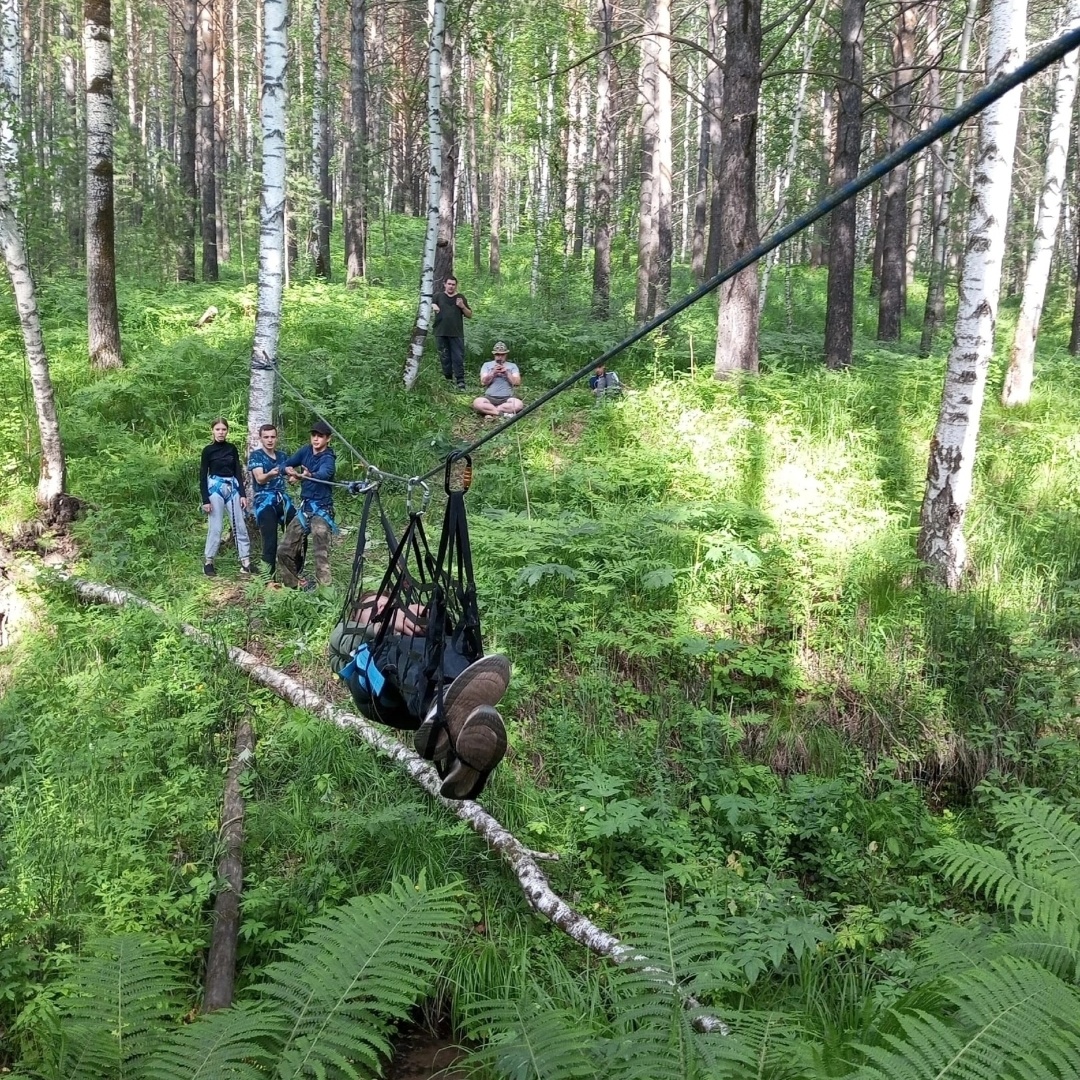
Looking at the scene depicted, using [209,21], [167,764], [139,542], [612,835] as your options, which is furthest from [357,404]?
[209,21]

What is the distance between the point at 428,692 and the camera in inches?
146

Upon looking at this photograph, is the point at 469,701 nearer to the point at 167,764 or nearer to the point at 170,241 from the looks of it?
the point at 167,764

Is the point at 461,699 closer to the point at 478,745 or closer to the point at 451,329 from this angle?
the point at 478,745

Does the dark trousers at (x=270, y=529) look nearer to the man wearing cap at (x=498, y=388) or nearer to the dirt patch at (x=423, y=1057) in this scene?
the man wearing cap at (x=498, y=388)

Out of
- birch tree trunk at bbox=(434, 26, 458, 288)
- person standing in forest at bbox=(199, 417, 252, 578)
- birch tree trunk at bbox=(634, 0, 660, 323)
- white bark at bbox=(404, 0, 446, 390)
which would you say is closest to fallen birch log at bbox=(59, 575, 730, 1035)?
person standing in forest at bbox=(199, 417, 252, 578)

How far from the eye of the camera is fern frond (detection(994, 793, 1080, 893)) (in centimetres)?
414

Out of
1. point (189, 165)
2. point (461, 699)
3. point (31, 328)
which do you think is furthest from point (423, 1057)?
point (189, 165)

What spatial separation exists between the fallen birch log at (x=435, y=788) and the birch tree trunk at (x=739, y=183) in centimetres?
622

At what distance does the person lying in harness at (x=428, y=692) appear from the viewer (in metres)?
3.42

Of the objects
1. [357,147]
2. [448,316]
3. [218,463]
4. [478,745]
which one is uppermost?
[357,147]

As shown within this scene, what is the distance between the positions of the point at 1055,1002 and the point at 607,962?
2.24 meters

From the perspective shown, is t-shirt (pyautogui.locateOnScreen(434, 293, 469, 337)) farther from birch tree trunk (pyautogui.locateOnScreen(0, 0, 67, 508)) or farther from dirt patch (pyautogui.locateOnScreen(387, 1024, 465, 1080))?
dirt patch (pyautogui.locateOnScreen(387, 1024, 465, 1080))

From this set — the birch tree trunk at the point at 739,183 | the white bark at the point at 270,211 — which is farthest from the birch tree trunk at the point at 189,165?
the birch tree trunk at the point at 739,183

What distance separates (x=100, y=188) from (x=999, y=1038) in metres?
11.4
